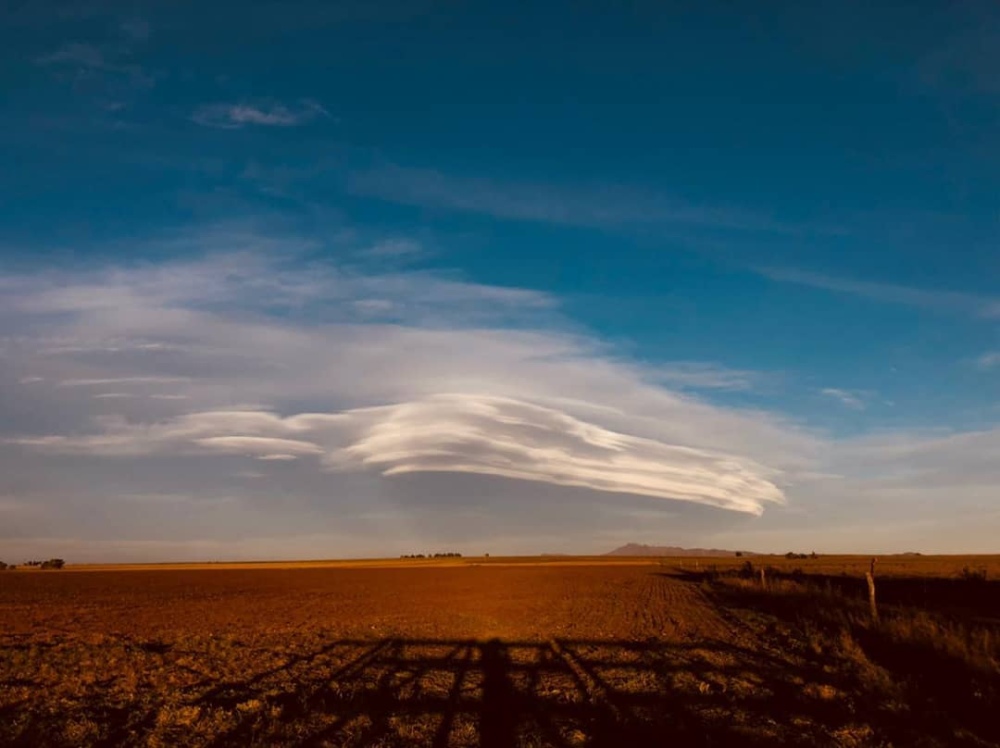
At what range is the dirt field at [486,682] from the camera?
10.8m

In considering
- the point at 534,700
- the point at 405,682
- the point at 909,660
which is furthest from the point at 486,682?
the point at 909,660

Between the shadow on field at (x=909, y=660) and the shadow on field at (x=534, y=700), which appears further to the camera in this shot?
the shadow on field at (x=909, y=660)

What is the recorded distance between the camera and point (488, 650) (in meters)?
19.9

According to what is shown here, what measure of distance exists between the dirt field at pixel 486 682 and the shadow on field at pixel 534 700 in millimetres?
56

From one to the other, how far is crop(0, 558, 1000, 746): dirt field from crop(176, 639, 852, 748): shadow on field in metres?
0.06

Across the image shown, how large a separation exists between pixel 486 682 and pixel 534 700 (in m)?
2.17

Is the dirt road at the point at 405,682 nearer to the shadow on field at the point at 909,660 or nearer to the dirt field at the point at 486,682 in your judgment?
the dirt field at the point at 486,682

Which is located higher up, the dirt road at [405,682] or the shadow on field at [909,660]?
the shadow on field at [909,660]

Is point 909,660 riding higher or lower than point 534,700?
higher

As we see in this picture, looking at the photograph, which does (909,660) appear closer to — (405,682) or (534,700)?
(534,700)

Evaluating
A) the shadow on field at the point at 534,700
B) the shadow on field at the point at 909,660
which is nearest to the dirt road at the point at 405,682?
the shadow on field at the point at 534,700

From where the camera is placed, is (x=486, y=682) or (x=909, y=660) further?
(x=909, y=660)

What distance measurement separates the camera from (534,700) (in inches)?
518

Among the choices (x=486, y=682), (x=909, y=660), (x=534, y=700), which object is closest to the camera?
(x=534, y=700)
